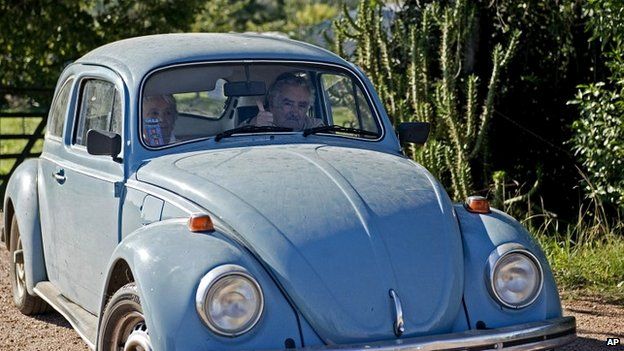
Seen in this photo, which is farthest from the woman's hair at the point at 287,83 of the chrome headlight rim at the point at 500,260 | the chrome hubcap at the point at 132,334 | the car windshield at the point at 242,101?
the chrome headlight rim at the point at 500,260

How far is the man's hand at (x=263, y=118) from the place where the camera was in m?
5.94

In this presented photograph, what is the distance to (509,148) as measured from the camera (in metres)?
10.3

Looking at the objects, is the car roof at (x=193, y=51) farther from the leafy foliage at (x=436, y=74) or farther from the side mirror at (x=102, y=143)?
the leafy foliage at (x=436, y=74)

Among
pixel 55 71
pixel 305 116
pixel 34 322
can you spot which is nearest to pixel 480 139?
pixel 305 116

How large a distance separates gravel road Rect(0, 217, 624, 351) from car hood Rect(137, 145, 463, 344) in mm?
1715

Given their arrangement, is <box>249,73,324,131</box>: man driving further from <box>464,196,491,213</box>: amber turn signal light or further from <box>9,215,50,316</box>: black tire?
<box>9,215,50,316</box>: black tire

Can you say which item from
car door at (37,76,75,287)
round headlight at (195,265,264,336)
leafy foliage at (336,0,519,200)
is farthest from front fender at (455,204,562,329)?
leafy foliage at (336,0,519,200)

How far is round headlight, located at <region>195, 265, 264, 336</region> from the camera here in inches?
172

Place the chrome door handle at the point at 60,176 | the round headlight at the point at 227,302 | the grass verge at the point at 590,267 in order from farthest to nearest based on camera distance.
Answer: the grass verge at the point at 590,267, the chrome door handle at the point at 60,176, the round headlight at the point at 227,302

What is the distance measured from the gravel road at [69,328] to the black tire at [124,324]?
56.7 inches

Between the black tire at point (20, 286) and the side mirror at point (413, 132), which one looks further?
the black tire at point (20, 286)

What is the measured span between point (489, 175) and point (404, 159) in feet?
14.2

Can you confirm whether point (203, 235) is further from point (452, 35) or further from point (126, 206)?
point (452, 35)

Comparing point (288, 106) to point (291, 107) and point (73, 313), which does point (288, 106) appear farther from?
point (73, 313)
